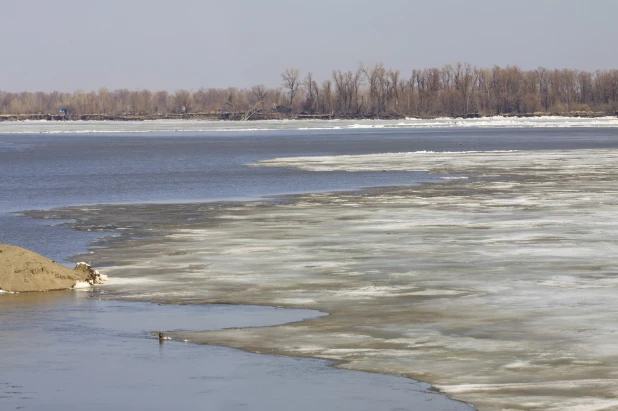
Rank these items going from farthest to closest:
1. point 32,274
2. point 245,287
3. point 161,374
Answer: point 32,274 → point 245,287 → point 161,374

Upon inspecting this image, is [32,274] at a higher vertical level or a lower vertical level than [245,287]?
higher

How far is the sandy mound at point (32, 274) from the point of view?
46.3ft

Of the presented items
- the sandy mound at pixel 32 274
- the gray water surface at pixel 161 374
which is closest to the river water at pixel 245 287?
the gray water surface at pixel 161 374

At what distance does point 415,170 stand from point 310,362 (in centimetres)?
3161

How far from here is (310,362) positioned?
9.67 m

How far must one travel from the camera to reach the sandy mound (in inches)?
555

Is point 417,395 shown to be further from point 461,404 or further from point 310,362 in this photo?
point 310,362

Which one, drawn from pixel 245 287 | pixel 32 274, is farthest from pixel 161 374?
pixel 32 274

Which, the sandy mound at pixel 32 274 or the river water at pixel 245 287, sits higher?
the sandy mound at pixel 32 274

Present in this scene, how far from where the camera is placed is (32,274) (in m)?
14.2

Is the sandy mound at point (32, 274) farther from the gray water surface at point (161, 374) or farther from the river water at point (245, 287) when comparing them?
the gray water surface at point (161, 374)

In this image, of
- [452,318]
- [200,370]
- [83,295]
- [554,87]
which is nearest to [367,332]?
[452,318]

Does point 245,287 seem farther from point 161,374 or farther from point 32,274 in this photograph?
point 161,374

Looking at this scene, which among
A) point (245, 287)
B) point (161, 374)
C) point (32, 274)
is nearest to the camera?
point (161, 374)
